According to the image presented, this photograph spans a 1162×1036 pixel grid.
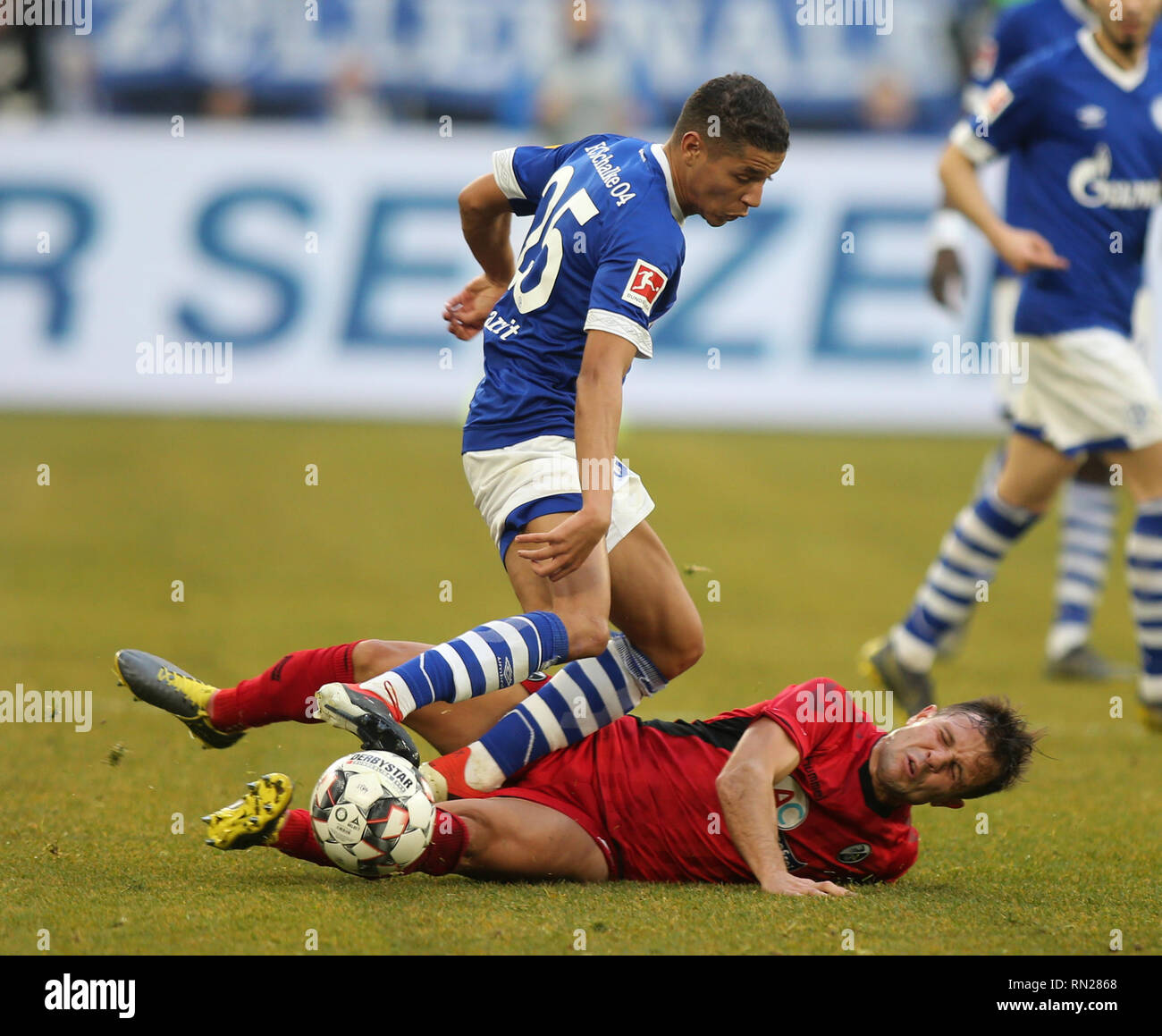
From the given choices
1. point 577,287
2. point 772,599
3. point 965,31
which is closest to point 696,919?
point 577,287

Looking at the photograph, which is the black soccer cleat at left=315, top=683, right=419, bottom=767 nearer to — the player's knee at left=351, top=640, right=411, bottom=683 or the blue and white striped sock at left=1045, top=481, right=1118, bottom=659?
the player's knee at left=351, top=640, right=411, bottom=683

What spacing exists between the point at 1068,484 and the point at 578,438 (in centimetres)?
477

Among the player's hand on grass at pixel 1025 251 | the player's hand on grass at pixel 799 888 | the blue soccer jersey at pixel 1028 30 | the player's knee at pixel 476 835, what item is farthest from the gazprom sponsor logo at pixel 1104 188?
the player's knee at pixel 476 835

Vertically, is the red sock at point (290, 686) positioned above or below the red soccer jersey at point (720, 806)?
above

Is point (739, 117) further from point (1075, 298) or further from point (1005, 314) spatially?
point (1005, 314)

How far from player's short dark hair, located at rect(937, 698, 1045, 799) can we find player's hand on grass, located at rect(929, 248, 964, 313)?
3.62 m

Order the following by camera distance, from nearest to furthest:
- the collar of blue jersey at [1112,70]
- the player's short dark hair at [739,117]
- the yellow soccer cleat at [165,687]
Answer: the player's short dark hair at [739,117], the yellow soccer cleat at [165,687], the collar of blue jersey at [1112,70]

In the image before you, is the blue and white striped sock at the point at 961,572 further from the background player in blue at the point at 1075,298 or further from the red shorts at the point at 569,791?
the red shorts at the point at 569,791

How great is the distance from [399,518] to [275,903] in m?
7.38

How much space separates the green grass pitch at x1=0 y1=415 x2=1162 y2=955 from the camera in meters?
3.52

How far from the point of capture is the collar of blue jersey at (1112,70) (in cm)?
632

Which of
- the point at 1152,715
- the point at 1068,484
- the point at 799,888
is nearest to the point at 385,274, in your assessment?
the point at 1068,484

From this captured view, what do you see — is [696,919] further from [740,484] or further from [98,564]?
[740,484]

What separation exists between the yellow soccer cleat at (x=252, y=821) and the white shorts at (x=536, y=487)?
94cm
